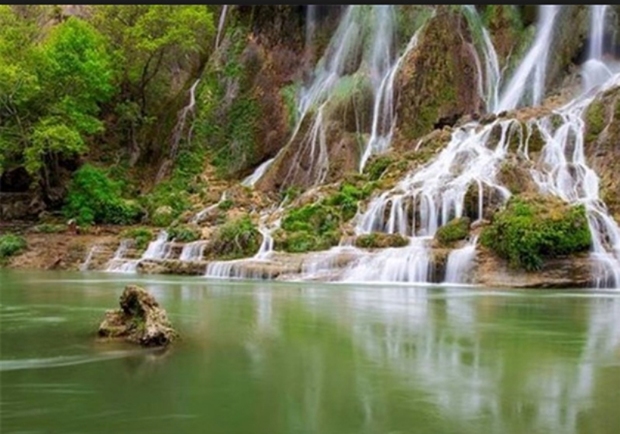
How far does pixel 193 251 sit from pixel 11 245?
286 inches

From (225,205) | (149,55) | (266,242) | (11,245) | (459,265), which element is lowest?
(459,265)

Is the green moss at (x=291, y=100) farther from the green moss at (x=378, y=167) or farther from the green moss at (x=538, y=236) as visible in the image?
the green moss at (x=538, y=236)

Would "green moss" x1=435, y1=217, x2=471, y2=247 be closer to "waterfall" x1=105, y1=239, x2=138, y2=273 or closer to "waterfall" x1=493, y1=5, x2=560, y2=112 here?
"waterfall" x1=105, y1=239, x2=138, y2=273

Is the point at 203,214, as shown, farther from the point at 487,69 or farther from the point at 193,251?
the point at 487,69

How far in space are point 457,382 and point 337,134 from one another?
24232mm

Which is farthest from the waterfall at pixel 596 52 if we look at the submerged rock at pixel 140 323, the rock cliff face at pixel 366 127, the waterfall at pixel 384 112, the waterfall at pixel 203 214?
the submerged rock at pixel 140 323

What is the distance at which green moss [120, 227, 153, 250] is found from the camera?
24.1m

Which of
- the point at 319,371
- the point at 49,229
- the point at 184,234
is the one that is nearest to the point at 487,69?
the point at 184,234

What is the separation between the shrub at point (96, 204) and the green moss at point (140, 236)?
9.65 ft

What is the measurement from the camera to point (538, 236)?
16359mm

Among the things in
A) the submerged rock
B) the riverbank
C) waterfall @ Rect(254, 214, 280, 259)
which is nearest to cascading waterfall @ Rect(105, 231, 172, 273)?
the riverbank

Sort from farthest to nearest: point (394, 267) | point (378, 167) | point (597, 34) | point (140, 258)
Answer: point (597, 34) → point (378, 167) → point (140, 258) → point (394, 267)

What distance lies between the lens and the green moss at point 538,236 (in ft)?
54.2

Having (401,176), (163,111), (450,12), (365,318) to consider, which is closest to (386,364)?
(365,318)
